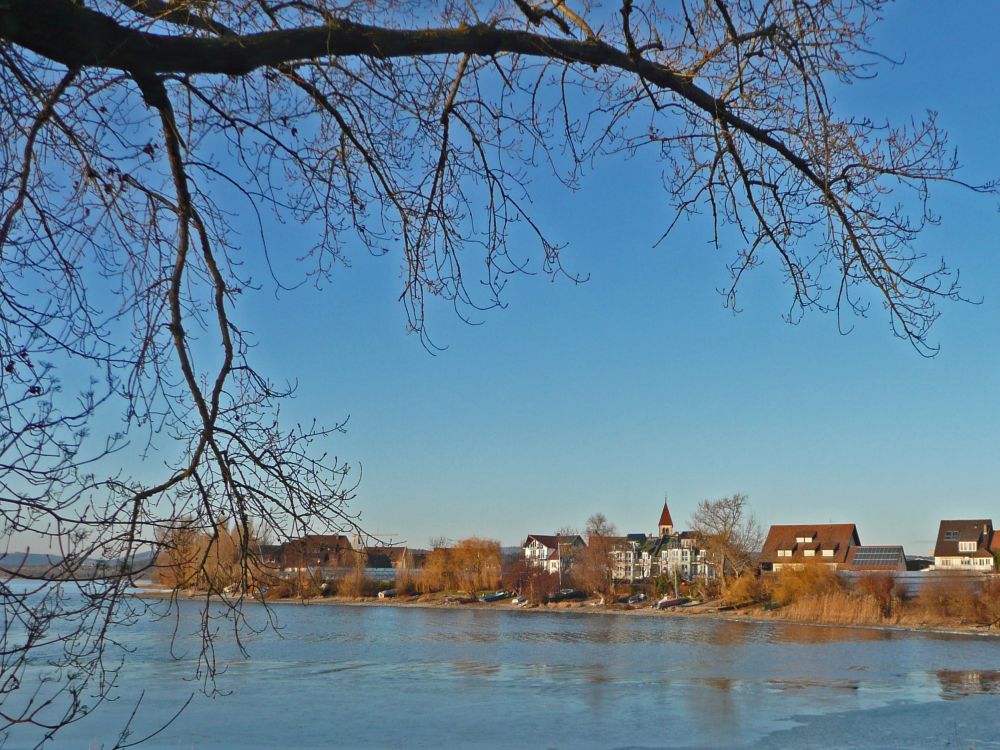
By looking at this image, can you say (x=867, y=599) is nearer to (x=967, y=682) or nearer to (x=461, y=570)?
(x=967, y=682)

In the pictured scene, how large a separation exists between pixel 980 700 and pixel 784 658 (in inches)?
298

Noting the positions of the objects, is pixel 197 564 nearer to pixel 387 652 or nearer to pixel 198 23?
pixel 198 23

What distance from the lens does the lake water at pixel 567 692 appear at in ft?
41.8

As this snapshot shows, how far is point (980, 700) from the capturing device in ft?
53.0

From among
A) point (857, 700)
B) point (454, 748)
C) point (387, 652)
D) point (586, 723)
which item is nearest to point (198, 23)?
point (454, 748)

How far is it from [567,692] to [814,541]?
48.8 metres

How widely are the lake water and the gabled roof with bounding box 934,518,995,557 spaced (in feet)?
111

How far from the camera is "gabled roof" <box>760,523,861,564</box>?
60625mm

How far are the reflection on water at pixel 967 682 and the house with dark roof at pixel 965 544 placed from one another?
138 ft

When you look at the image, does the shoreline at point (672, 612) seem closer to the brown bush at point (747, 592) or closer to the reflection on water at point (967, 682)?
the brown bush at point (747, 592)

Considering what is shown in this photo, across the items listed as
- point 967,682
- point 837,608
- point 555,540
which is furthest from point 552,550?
point 967,682

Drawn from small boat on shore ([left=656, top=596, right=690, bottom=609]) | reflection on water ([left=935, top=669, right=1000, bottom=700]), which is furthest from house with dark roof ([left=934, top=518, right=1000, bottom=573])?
reflection on water ([left=935, top=669, right=1000, bottom=700])

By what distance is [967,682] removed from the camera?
61.1 ft

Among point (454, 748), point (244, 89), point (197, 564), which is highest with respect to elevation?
point (244, 89)
